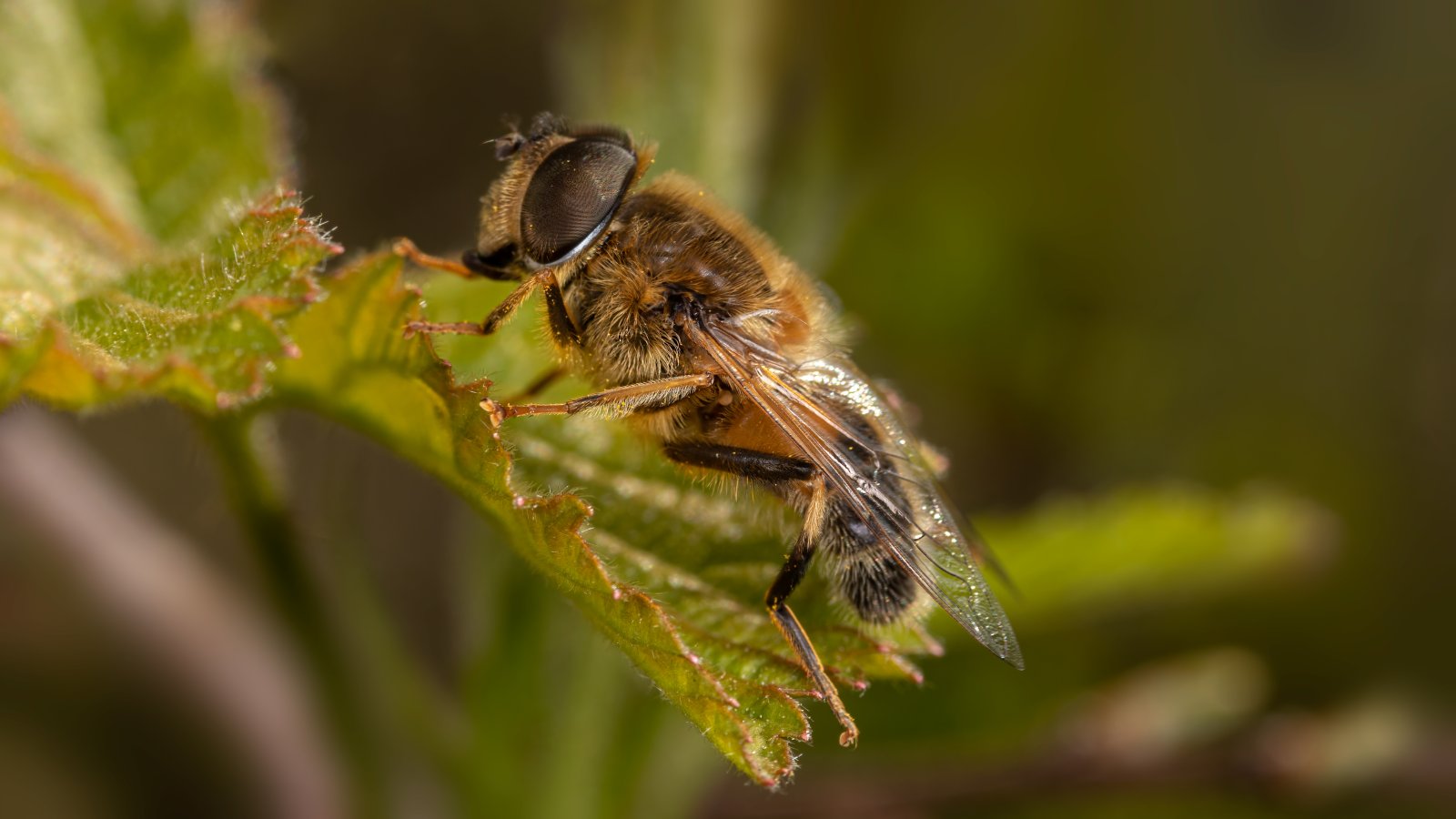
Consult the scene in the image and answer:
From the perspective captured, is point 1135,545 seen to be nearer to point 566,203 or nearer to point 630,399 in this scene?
point 630,399

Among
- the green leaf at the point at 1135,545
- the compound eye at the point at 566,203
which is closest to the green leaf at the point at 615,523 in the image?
the compound eye at the point at 566,203

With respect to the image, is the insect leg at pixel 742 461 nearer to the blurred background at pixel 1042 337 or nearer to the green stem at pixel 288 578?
the green stem at pixel 288 578

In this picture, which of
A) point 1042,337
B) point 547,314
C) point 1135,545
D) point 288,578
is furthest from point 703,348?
point 1042,337

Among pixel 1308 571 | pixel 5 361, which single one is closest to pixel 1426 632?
pixel 1308 571

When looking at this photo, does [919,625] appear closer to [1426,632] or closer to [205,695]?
[205,695]

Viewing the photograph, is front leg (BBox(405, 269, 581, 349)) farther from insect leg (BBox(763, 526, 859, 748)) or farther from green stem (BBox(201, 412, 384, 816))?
insect leg (BBox(763, 526, 859, 748))
